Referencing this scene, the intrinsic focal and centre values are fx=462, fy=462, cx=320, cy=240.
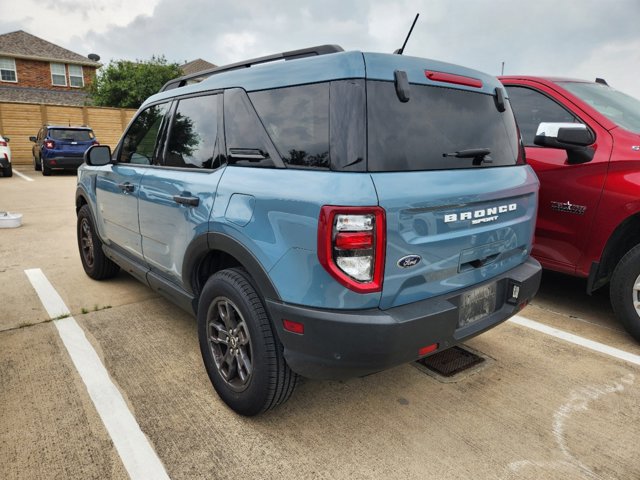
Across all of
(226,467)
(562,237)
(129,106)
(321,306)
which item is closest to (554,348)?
(562,237)

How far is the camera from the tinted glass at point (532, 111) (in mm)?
3906

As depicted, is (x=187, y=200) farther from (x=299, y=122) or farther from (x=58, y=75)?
(x=58, y=75)

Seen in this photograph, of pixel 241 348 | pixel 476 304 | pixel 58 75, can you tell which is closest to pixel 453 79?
pixel 476 304

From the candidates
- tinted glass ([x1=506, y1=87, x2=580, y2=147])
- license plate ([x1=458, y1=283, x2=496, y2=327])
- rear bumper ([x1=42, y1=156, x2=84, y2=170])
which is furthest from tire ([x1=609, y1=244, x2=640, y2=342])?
rear bumper ([x1=42, y1=156, x2=84, y2=170])

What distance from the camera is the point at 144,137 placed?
3514 mm

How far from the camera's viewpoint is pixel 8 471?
210 cm

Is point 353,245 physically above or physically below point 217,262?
above

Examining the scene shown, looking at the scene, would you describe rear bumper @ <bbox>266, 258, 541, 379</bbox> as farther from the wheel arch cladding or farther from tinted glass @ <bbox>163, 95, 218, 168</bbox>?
tinted glass @ <bbox>163, 95, 218, 168</bbox>

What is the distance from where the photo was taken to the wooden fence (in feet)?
61.7

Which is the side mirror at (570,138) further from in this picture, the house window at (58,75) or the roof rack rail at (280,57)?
the house window at (58,75)

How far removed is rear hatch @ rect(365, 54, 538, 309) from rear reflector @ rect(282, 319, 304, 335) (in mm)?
372

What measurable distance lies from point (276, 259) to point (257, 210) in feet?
0.88

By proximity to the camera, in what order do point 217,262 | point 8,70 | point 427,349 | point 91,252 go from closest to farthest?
point 427,349
point 217,262
point 91,252
point 8,70

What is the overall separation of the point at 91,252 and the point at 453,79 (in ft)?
12.8
